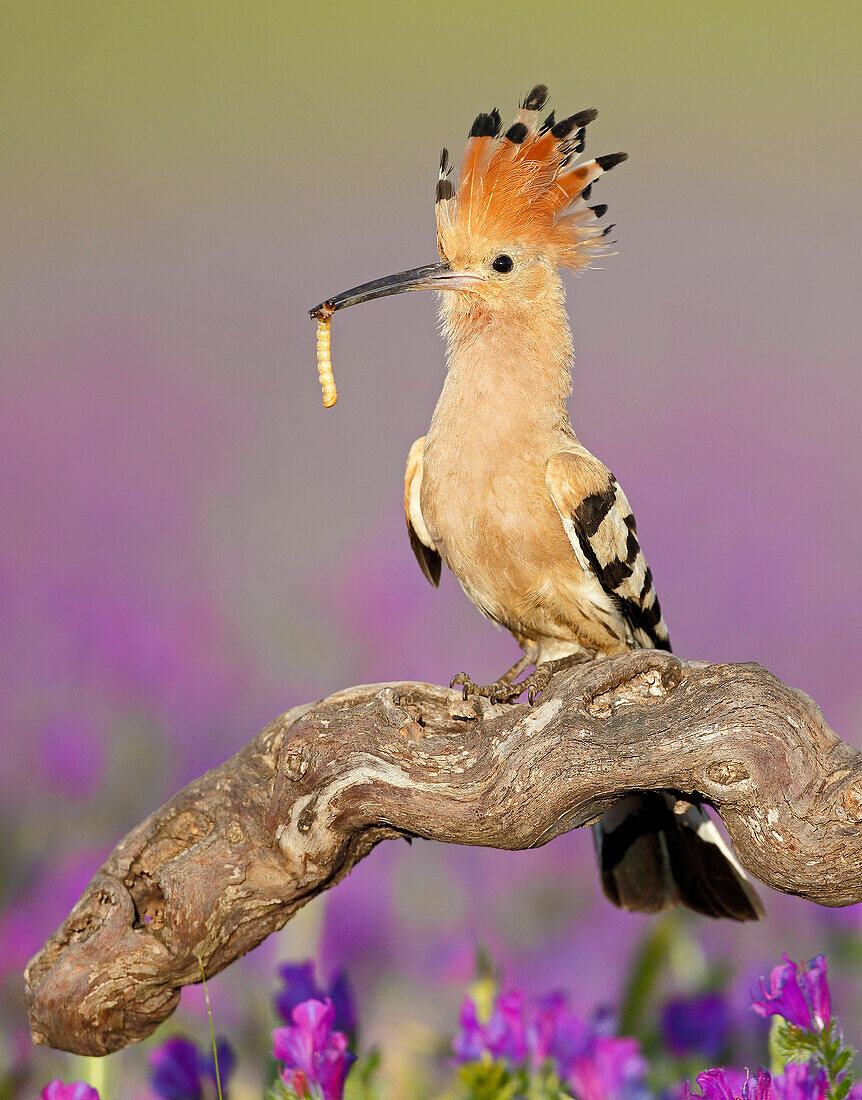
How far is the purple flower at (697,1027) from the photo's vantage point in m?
1.78

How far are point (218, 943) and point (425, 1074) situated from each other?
552mm

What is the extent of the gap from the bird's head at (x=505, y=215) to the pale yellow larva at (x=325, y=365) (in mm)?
19

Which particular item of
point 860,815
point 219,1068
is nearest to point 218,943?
point 219,1068

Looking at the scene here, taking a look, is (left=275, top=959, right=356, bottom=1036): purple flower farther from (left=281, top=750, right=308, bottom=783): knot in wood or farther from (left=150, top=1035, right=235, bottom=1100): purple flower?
(left=281, top=750, right=308, bottom=783): knot in wood

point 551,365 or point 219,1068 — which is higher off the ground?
point 551,365

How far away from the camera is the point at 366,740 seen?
4.94ft

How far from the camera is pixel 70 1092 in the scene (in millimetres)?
1429

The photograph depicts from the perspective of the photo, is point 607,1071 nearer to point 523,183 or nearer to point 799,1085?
point 799,1085

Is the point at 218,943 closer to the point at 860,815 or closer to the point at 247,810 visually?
Answer: the point at 247,810

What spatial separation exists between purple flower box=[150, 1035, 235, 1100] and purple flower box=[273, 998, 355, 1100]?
0.20m

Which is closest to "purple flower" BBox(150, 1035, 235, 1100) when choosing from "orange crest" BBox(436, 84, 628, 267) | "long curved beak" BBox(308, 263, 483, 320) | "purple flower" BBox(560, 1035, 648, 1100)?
"purple flower" BBox(560, 1035, 648, 1100)

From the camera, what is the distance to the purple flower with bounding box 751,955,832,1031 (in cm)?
126

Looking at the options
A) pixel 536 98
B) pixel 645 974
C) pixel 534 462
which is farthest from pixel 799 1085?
pixel 536 98

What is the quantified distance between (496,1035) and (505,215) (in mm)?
1173
